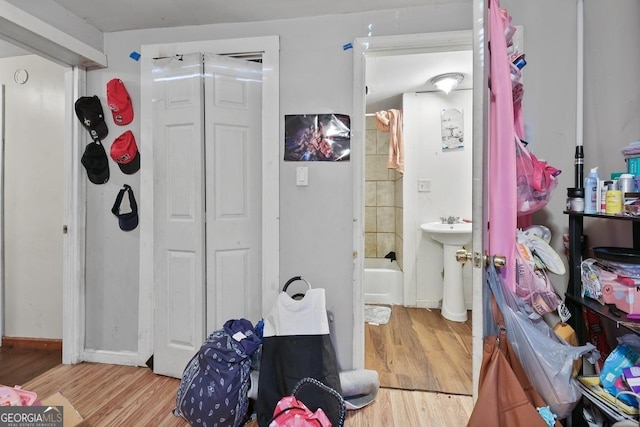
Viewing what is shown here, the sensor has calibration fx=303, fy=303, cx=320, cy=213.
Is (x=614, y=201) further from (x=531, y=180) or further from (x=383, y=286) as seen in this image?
(x=383, y=286)

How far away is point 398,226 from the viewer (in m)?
3.58

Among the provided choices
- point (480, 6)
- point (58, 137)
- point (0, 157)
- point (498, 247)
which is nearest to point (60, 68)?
point (58, 137)

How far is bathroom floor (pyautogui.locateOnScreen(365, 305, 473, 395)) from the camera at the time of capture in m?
1.87

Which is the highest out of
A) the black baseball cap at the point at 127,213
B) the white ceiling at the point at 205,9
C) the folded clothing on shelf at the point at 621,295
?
the white ceiling at the point at 205,9

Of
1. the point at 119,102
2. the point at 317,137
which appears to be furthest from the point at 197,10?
the point at 317,137

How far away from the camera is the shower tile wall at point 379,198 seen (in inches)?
149

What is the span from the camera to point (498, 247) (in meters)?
1.17

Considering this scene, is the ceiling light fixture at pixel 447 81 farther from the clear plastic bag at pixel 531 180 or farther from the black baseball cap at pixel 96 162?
the black baseball cap at pixel 96 162

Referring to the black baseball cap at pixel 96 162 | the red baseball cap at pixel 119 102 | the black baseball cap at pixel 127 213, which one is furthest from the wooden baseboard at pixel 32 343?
the red baseball cap at pixel 119 102

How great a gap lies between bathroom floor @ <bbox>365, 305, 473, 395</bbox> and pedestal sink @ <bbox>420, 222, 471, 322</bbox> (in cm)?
10

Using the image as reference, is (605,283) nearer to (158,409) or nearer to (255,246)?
(255,246)

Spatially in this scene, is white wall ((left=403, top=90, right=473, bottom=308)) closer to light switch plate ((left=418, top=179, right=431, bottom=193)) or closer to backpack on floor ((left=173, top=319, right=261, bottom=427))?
light switch plate ((left=418, top=179, right=431, bottom=193))

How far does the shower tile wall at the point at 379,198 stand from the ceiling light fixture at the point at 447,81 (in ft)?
3.31

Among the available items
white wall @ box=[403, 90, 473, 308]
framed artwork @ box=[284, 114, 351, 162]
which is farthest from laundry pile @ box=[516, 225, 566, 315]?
white wall @ box=[403, 90, 473, 308]
